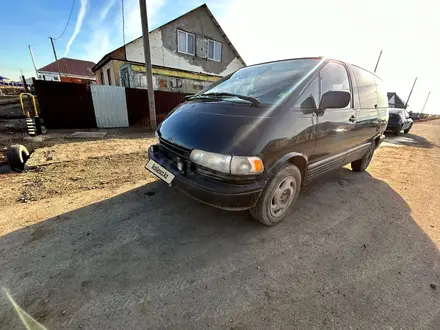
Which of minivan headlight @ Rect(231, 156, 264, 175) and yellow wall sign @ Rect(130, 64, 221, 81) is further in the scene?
yellow wall sign @ Rect(130, 64, 221, 81)

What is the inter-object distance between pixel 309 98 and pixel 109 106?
8.94 metres

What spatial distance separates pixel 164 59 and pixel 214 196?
15416 millimetres

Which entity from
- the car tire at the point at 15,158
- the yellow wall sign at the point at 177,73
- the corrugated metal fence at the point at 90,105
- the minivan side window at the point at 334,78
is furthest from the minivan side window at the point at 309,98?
the yellow wall sign at the point at 177,73

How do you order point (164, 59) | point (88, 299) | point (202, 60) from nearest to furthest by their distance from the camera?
point (88, 299) < point (164, 59) < point (202, 60)

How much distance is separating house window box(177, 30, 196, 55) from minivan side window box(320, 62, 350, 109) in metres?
14.9

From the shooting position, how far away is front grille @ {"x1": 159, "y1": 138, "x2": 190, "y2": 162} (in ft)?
6.80

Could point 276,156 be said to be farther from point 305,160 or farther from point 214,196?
point 214,196

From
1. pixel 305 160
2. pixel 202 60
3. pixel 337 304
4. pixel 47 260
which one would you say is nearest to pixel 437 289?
pixel 337 304

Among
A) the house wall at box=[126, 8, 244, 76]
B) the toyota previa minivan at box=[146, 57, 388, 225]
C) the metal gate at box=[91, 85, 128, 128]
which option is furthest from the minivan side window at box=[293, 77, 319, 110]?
the house wall at box=[126, 8, 244, 76]

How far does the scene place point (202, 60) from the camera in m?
16.6

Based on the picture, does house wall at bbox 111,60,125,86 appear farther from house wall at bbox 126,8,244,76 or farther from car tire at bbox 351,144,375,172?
car tire at bbox 351,144,375,172

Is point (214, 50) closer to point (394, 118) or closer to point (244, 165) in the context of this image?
point (394, 118)

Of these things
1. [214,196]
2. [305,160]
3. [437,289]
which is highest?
[305,160]

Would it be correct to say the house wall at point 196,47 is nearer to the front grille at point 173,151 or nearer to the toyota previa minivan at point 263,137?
the toyota previa minivan at point 263,137
